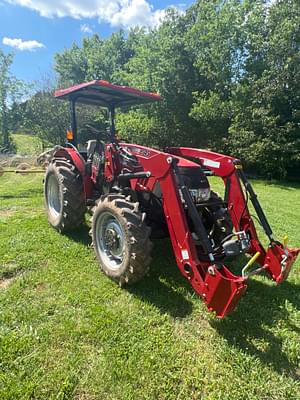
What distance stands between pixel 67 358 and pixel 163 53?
17.1m

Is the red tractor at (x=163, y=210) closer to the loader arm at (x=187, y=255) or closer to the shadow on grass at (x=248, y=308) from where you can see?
the loader arm at (x=187, y=255)

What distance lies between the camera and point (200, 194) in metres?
3.48

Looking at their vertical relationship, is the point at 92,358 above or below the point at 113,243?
below

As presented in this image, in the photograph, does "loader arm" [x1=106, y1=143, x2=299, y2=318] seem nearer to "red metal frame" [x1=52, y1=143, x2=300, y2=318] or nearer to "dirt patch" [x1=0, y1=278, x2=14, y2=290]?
"red metal frame" [x1=52, y1=143, x2=300, y2=318]

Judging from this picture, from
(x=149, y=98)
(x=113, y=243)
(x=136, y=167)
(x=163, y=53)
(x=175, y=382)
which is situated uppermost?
(x=163, y=53)

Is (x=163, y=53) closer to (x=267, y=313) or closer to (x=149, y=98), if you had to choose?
(x=149, y=98)

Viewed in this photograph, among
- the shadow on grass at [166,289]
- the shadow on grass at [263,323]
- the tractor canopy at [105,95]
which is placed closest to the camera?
the shadow on grass at [263,323]

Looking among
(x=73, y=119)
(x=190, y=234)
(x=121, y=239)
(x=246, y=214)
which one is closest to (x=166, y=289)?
(x=121, y=239)

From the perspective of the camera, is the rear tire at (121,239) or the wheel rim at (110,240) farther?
the wheel rim at (110,240)

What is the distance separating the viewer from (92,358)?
2311 millimetres

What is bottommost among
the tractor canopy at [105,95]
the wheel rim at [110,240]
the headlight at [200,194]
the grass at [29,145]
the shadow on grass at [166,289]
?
the shadow on grass at [166,289]

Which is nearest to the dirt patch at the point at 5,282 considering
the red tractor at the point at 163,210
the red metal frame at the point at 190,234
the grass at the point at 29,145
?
the red tractor at the point at 163,210

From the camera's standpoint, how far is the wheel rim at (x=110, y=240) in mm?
3371

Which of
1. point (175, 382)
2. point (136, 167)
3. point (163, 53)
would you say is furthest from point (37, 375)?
point (163, 53)
